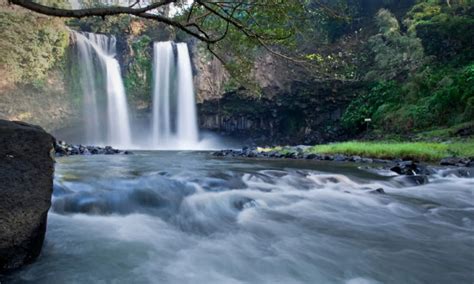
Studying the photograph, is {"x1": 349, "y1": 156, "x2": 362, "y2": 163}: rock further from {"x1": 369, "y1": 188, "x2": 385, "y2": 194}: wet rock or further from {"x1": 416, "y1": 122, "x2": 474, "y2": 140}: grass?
{"x1": 369, "y1": 188, "x2": 385, "y2": 194}: wet rock

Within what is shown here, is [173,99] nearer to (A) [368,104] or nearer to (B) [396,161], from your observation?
(A) [368,104]

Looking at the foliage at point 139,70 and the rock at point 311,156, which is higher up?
the foliage at point 139,70

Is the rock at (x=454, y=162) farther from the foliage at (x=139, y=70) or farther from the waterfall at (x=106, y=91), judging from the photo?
the waterfall at (x=106, y=91)

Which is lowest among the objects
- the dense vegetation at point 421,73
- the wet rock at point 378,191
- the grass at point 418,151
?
the wet rock at point 378,191

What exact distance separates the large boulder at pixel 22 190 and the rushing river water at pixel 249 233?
19 centimetres

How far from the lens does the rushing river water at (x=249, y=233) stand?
304 cm

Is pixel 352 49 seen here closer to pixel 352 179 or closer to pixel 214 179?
pixel 352 179

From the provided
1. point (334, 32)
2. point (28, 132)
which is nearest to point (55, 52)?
point (334, 32)

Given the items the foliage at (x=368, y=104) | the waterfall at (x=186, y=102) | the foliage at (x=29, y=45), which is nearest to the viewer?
the foliage at (x=29, y=45)

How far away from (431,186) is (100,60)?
24740 millimetres

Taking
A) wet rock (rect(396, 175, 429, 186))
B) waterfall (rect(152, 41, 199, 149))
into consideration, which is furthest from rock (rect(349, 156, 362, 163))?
waterfall (rect(152, 41, 199, 149))

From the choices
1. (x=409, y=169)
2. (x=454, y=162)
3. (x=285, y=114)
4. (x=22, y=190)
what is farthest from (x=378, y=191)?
(x=285, y=114)

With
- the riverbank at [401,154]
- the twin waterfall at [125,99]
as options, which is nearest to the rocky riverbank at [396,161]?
the riverbank at [401,154]

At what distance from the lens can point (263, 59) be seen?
85.9 ft
